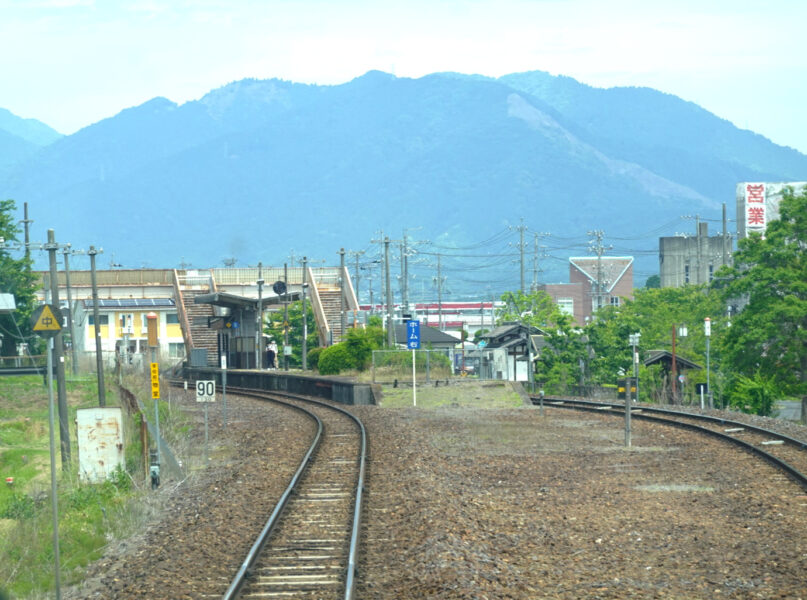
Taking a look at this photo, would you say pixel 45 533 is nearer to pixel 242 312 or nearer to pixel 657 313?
pixel 242 312

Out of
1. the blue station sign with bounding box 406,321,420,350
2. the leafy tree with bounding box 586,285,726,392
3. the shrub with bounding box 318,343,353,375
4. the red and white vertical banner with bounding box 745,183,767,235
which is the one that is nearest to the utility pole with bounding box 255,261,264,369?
the shrub with bounding box 318,343,353,375

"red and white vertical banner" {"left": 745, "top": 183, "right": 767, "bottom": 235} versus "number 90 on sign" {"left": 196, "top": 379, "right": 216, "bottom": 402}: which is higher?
"red and white vertical banner" {"left": 745, "top": 183, "right": 767, "bottom": 235}

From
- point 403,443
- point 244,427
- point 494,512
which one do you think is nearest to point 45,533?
point 494,512

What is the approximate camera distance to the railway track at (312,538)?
11.4m

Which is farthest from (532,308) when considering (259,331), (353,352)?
(353,352)

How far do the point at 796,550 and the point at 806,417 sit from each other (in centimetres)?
3688

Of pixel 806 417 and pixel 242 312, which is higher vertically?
pixel 242 312

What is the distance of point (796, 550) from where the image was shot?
12773 millimetres

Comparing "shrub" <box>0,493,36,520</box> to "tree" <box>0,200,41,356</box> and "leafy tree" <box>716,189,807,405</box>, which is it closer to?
"leafy tree" <box>716,189,807,405</box>

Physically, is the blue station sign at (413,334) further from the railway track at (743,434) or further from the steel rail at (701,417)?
the steel rail at (701,417)

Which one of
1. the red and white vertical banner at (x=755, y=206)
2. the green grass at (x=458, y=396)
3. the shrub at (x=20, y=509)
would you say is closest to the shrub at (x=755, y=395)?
the green grass at (x=458, y=396)

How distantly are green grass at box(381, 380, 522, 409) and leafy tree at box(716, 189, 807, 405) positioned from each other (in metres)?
13.0

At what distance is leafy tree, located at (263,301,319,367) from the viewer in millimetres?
82062

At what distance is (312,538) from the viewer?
14047 mm
